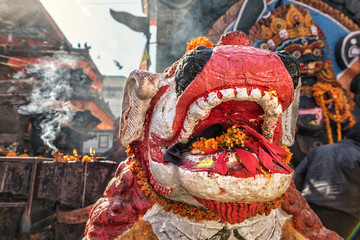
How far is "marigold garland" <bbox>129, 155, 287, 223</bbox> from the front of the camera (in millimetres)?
1323

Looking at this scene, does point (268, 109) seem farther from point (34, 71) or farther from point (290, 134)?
point (34, 71)

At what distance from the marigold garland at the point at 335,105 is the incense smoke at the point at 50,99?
1095 centimetres

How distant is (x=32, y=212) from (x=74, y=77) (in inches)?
461

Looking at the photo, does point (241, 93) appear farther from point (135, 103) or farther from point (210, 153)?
point (135, 103)

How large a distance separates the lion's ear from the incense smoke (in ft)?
Answer: 34.8

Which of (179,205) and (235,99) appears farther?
(179,205)

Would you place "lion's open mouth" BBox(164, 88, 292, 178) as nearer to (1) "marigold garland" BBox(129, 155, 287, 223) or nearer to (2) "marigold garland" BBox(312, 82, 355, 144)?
(1) "marigold garland" BBox(129, 155, 287, 223)

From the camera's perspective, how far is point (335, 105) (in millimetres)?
4039

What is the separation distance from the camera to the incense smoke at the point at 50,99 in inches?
425

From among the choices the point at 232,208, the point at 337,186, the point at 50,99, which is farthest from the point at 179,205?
the point at 50,99

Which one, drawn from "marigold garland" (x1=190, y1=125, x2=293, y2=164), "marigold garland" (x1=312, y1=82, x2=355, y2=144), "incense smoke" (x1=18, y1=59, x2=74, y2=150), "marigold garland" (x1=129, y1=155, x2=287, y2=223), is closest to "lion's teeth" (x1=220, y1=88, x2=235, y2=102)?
"marigold garland" (x1=190, y1=125, x2=293, y2=164)

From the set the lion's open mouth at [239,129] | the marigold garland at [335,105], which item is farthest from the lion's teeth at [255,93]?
the marigold garland at [335,105]

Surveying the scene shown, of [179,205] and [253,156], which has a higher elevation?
[253,156]

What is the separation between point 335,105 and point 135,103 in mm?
3936
